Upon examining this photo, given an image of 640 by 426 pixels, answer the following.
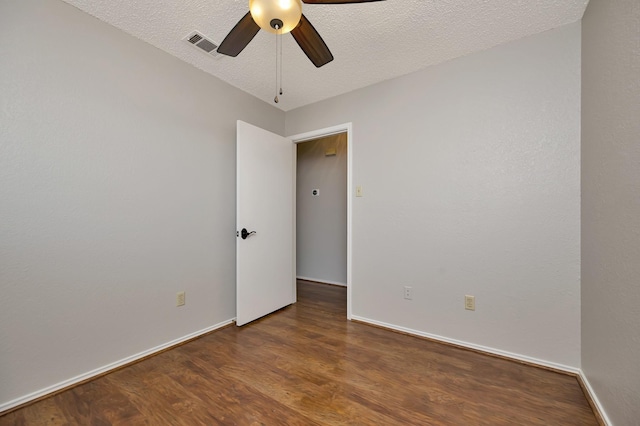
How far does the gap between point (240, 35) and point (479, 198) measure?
Answer: 2101mm

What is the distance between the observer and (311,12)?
172 cm

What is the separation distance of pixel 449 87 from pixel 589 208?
1.37 m

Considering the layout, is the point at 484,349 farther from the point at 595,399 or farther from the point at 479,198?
the point at 479,198

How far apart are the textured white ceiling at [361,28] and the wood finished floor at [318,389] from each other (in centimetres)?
245

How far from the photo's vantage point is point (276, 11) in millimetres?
1229

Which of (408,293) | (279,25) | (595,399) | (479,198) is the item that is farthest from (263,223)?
(595,399)

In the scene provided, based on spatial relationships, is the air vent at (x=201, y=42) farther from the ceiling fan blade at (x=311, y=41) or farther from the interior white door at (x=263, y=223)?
the ceiling fan blade at (x=311, y=41)

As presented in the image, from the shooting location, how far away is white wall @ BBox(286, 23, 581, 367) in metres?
1.83

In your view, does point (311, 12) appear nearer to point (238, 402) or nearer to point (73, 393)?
point (238, 402)

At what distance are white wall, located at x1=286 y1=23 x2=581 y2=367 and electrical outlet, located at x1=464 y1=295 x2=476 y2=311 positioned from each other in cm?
3

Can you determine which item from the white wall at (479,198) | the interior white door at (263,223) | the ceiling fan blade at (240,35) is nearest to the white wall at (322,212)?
the interior white door at (263,223)

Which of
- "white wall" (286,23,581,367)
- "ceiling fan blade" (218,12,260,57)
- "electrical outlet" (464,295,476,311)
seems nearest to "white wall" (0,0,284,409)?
"ceiling fan blade" (218,12,260,57)

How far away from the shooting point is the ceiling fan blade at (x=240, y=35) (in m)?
1.41

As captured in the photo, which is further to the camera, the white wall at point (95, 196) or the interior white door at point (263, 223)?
the interior white door at point (263, 223)
